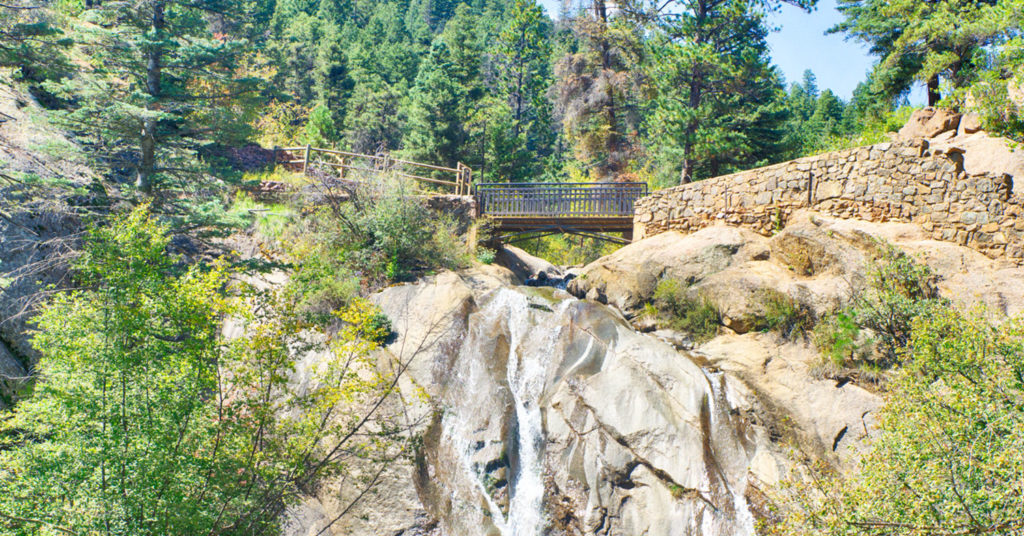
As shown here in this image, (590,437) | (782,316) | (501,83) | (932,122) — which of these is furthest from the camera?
(501,83)

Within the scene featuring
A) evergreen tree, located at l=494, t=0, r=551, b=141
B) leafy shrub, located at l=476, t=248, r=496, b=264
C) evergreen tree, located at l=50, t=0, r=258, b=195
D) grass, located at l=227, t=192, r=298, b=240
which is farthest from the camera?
evergreen tree, located at l=494, t=0, r=551, b=141

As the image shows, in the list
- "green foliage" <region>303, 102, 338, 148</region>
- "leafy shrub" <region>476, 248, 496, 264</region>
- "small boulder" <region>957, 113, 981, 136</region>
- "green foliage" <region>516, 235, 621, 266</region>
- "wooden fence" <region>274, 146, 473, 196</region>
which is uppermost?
"green foliage" <region>303, 102, 338, 148</region>

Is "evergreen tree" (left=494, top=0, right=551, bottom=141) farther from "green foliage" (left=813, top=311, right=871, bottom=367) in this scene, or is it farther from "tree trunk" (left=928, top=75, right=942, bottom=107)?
"green foliage" (left=813, top=311, right=871, bottom=367)

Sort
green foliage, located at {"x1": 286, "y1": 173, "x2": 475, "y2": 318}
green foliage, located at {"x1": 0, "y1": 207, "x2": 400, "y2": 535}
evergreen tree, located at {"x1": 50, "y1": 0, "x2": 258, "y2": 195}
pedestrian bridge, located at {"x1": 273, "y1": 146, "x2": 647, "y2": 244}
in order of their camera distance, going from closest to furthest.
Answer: green foliage, located at {"x1": 0, "y1": 207, "x2": 400, "y2": 535} < evergreen tree, located at {"x1": 50, "y1": 0, "x2": 258, "y2": 195} < green foliage, located at {"x1": 286, "y1": 173, "x2": 475, "y2": 318} < pedestrian bridge, located at {"x1": 273, "y1": 146, "x2": 647, "y2": 244}

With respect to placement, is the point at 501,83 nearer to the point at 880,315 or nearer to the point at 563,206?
the point at 563,206

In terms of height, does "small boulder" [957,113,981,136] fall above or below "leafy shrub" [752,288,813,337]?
above

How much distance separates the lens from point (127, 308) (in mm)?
7727

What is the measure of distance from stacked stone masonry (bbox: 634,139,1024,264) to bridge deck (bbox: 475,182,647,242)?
186 centimetres

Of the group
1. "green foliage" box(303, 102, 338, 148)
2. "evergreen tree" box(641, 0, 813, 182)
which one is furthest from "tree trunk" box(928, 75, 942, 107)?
"green foliage" box(303, 102, 338, 148)

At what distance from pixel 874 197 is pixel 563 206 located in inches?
330

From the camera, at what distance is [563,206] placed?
19391 millimetres

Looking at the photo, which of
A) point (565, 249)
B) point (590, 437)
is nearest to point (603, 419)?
point (590, 437)

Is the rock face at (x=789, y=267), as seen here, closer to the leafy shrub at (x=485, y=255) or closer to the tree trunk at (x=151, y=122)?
the leafy shrub at (x=485, y=255)

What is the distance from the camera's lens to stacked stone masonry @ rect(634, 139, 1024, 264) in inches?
471
